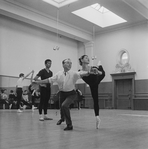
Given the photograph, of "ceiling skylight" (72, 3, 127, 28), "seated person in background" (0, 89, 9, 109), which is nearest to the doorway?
"ceiling skylight" (72, 3, 127, 28)

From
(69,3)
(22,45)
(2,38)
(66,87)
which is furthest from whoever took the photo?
(22,45)

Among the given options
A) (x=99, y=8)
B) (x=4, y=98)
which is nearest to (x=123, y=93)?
(x=99, y=8)

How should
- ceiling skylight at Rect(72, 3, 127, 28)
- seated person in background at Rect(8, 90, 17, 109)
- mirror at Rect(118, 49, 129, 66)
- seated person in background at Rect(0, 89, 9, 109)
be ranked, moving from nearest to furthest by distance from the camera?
seated person in background at Rect(0, 89, 9, 109)
seated person in background at Rect(8, 90, 17, 109)
ceiling skylight at Rect(72, 3, 127, 28)
mirror at Rect(118, 49, 129, 66)

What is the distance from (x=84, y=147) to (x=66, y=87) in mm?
1738

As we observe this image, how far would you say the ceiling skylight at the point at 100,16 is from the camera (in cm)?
1492

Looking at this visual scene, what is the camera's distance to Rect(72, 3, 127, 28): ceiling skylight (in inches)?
587

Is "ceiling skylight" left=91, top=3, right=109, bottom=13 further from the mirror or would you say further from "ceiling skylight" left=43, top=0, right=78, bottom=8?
"ceiling skylight" left=43, top=0, right=78, bottom=8

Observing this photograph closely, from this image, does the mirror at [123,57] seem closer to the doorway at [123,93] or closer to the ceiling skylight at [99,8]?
the doorway at [123,93]

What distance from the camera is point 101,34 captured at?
684 inches

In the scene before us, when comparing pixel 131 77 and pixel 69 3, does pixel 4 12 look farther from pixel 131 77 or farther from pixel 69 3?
pixel 131 77

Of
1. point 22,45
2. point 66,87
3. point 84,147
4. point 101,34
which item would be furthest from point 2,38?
point 84,147

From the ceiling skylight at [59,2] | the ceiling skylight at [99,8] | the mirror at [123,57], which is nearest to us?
the ceiling skylight at [59,2]

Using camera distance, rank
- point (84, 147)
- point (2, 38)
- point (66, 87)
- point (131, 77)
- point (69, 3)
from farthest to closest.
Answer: point (131, 77), point (2, 38), point (69, 3), point (66, 87), point (84, 147)

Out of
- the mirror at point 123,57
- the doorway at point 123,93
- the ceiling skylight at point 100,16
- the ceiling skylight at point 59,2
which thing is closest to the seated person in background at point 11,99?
the ceiling skylight at point 59,2
